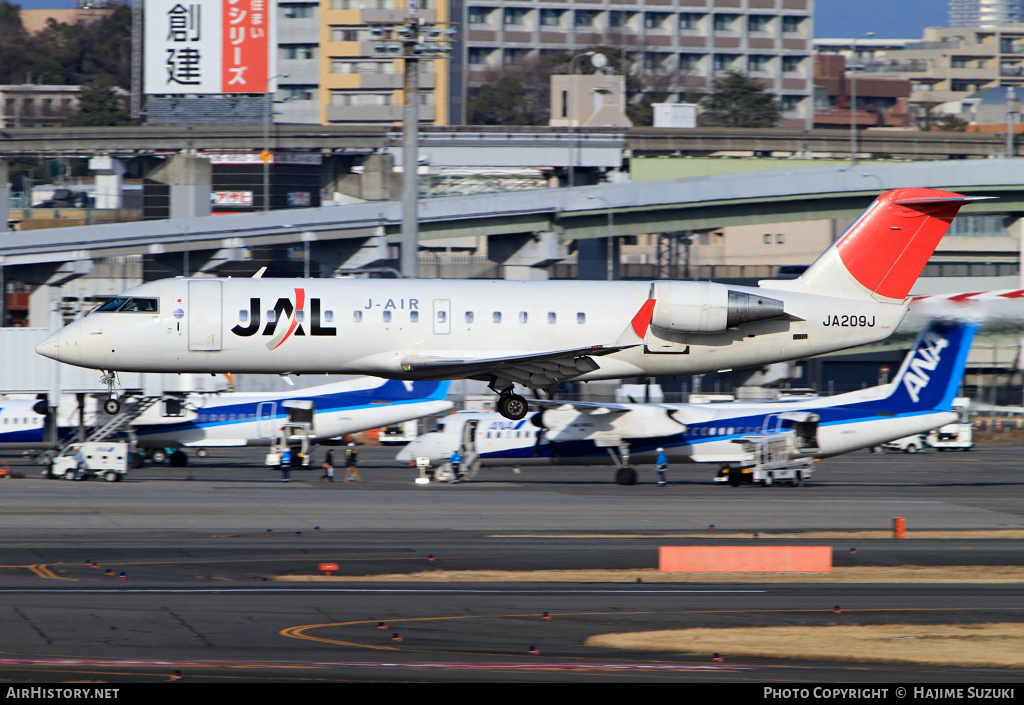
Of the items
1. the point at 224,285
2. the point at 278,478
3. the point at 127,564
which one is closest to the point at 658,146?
the point at 278,478

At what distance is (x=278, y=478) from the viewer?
53594 mm

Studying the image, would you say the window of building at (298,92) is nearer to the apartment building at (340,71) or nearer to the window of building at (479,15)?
the apartment building at (340,71)

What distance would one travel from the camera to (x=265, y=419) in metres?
59.0

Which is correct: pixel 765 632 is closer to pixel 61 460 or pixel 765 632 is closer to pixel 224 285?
pixel 224 285

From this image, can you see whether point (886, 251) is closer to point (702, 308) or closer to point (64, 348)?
point (702, 308)

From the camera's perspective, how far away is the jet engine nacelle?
111 ft

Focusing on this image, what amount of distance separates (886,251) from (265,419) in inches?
1345

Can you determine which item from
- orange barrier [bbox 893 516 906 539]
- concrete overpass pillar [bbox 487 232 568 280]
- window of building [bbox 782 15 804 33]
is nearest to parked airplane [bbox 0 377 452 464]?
concrete overpass pillar [bbox 487 232 568 280]

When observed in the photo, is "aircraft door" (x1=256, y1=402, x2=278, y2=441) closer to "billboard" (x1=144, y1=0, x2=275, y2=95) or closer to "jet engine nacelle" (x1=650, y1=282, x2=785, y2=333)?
"jet engine nacelle" (x1=650, y1=282, x2=785, y2=333)

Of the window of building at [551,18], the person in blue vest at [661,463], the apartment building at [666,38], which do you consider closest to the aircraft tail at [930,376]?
the person in blue vest at [661,463]

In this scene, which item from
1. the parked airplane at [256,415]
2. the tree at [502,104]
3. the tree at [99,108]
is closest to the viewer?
the parked airplane at [256,415]

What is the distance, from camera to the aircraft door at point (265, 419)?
58.8 m

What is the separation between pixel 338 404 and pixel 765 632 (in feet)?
135

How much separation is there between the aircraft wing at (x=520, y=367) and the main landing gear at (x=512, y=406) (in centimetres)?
57
